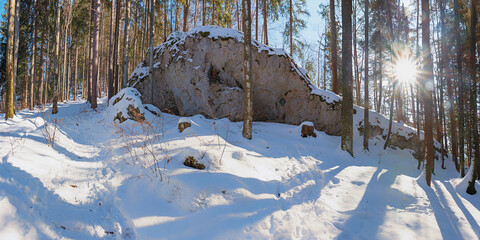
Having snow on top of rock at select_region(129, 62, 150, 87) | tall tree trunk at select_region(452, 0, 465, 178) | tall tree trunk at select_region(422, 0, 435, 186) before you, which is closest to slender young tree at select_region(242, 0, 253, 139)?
tall tree trunk at select_region(422, 0, 435, 186)

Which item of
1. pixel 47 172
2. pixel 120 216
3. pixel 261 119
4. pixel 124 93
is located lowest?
pixel 120 216

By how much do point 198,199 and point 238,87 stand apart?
880 centimetres

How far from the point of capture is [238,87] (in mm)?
11234

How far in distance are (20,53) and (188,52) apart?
15.3 m

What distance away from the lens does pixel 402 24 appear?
12.7 metres

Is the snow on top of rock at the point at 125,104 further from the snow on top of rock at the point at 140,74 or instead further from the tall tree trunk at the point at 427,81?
the tall tree trunk at the point at 427,81

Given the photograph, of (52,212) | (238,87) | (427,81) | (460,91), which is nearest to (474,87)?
(427,81)

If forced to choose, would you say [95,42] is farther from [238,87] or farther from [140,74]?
[238,87]

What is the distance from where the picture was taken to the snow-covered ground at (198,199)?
2.32 meters

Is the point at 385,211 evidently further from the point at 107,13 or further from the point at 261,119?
the point at 107,13

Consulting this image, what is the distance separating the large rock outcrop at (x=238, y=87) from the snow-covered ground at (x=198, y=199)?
18.8 ft

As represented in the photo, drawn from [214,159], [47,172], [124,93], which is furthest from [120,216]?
[124,93]

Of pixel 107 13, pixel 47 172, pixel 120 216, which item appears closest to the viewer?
pixel 120 216

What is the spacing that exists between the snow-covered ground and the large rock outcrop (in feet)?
18.8
